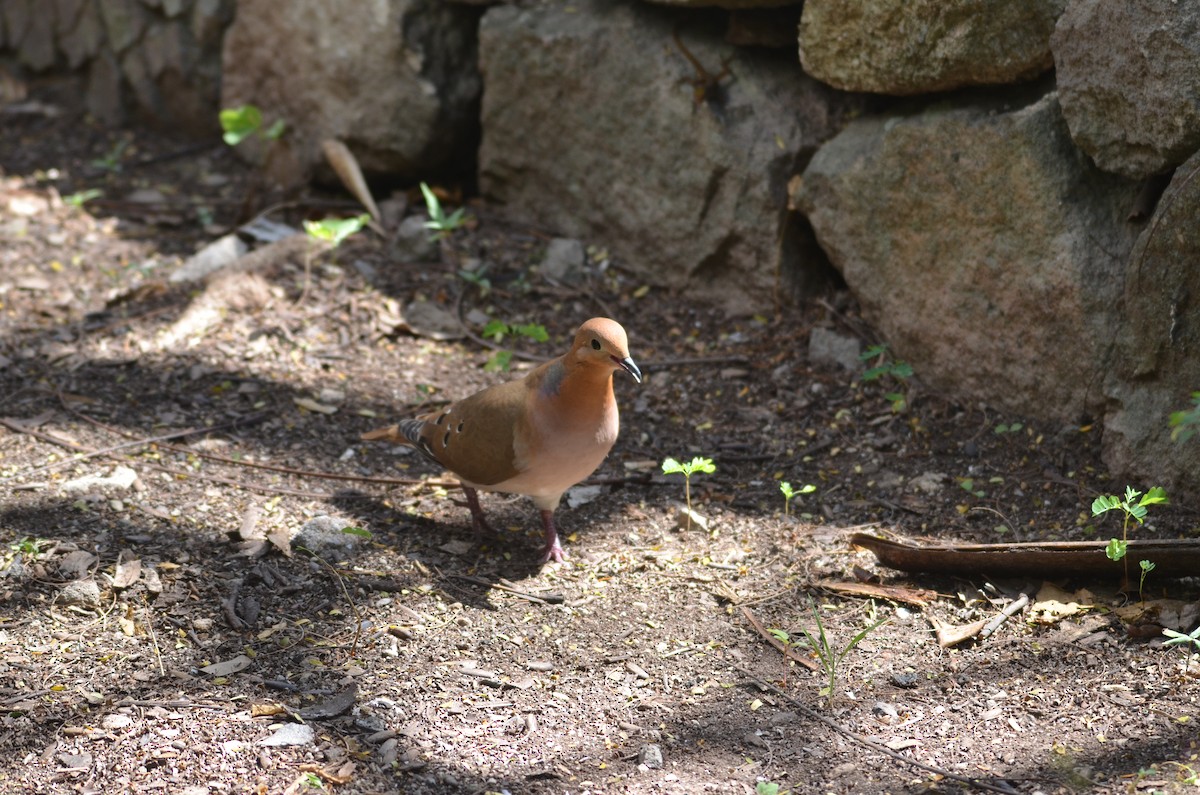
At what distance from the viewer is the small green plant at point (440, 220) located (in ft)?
18.0

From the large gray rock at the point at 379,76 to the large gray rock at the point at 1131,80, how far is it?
301 centimetres

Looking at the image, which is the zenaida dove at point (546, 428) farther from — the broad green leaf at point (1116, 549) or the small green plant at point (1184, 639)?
the small green plant at point (1184, 639)

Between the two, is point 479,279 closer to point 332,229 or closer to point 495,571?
point 332,229

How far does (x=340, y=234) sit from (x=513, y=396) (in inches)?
68.0

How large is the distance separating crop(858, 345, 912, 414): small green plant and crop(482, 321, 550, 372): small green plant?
1.30 metres

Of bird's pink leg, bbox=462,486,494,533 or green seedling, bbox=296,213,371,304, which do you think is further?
green seedling, bbox=296,213,371,304

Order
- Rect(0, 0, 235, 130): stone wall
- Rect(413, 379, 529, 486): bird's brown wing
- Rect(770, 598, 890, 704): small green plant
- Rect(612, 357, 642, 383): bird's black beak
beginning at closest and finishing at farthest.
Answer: Rect(770, 598, 890, 704): small green plant, Rect(612, 357, 642, 383): bird's black beak, Rect(413, 379, 529, 486): bird's brown wing, Rect(0, 0, 235, 130): stone wall

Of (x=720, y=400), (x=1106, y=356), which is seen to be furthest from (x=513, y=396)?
(x=1106, y=356)

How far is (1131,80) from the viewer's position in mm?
3559

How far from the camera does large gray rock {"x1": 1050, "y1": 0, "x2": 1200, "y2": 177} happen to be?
3.43 m

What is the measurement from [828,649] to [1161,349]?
4.97 ft

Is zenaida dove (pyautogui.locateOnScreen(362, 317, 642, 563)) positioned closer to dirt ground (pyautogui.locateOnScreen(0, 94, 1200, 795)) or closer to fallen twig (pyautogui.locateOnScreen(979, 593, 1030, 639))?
dirt ground (pyautogui.locateOnScreen(0, 94, 1200, 795))

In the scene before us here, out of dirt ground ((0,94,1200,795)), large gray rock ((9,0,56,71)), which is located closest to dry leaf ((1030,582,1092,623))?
dirt ground ((0,94,1200,795))

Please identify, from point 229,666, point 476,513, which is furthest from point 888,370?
point 229,666
